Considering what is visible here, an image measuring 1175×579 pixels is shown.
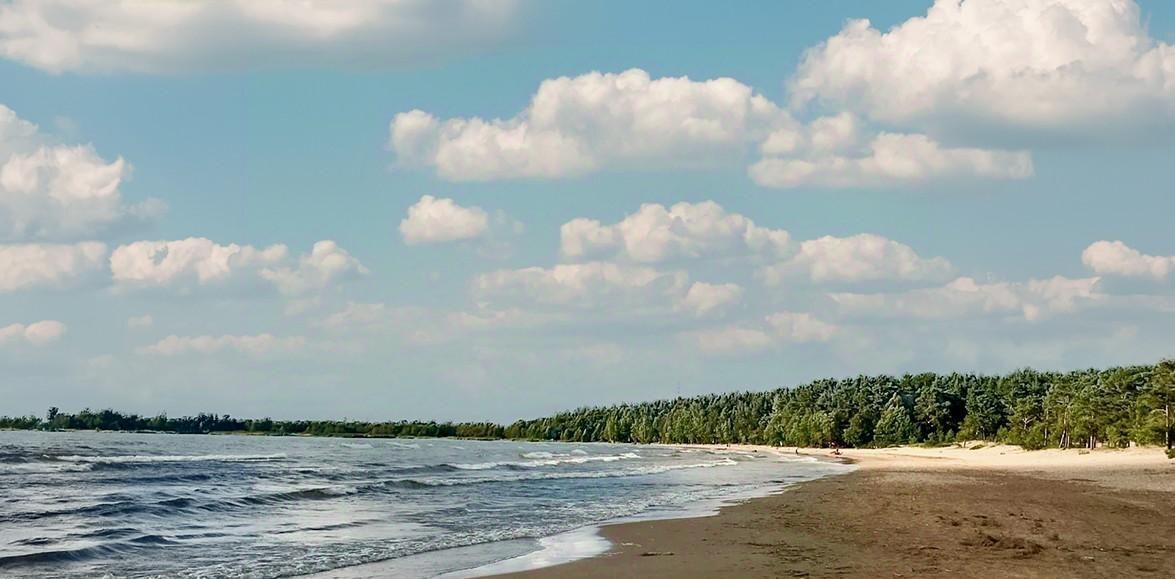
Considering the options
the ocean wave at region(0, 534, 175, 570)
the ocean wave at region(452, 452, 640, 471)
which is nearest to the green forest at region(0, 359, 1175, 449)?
the ocean wave at region(452, 452, 640, 471)

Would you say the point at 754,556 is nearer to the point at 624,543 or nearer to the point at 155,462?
the point at 624,543

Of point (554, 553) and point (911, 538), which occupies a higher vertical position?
point (911, 538)

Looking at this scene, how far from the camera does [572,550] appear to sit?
906 inches

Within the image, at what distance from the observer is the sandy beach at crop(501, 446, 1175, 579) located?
1789 centimetres

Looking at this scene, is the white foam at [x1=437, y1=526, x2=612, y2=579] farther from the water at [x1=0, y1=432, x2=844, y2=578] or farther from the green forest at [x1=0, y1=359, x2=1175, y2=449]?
the green forest at [x1=0, y1=359, x2=1175, y2=449]

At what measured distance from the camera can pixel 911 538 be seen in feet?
Result: 75.5

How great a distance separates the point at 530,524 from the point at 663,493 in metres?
17.4

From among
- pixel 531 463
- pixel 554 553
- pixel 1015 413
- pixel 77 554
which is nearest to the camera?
pixel 554 553

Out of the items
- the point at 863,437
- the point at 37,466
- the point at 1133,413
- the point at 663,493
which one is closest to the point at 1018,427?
the point at 1133,413

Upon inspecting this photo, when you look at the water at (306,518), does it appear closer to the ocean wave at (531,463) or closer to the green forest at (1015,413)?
the ocean wave at (531,463)

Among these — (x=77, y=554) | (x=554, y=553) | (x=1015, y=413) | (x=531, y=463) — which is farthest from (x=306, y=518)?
(x=1015, y=413)

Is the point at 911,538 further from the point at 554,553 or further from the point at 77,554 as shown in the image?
the point at 77,554

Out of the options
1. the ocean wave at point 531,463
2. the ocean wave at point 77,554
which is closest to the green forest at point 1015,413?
the ocean wave at point 531,463

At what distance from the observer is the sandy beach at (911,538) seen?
17891mm
